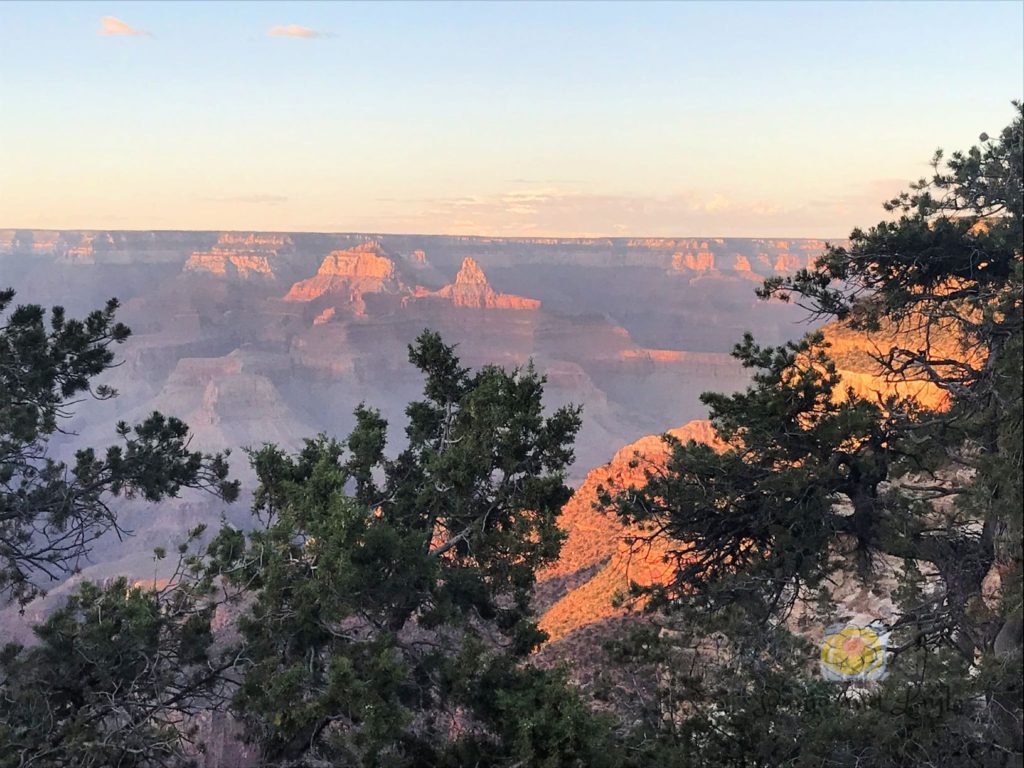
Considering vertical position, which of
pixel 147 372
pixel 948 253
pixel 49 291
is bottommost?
pixel 147 372

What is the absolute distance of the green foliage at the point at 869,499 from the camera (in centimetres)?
865

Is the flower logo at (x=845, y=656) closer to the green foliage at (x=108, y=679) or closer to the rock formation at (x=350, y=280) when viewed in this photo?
the green foliage at (x=108, y=679)

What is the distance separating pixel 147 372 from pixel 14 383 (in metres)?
171

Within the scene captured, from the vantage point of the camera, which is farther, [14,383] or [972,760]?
[14,383]

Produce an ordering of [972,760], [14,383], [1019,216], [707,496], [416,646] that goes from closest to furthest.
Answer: [972,760] → [1019,216] → [707,496] → [416,646] → [14,383]

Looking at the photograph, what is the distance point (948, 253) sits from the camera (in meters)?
10.8

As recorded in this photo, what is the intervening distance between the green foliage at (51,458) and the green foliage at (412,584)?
2893 mm

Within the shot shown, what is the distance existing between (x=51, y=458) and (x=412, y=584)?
707cm

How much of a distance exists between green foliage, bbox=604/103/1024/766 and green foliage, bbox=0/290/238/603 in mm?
8562

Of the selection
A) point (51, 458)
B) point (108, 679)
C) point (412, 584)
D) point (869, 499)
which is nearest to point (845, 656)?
point (869, 499)

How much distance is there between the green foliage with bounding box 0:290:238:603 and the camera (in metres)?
14.2

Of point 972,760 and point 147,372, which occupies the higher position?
point 972,760

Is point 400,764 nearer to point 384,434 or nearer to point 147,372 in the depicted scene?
point 384,434

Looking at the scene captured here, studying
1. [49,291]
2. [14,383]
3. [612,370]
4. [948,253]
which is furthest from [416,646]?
[49,291]
